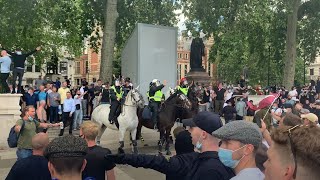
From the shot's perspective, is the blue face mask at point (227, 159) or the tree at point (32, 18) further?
the tree at point (32, 18)

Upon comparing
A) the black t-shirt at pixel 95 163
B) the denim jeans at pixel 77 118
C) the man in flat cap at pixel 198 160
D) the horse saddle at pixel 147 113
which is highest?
the man in flat cap at pixel 198 160

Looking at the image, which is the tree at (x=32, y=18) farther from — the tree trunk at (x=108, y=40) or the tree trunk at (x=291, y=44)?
the tree trunk at (x=291, y=44)

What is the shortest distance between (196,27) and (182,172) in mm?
23963

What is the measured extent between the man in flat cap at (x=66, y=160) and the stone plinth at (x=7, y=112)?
13.9 m

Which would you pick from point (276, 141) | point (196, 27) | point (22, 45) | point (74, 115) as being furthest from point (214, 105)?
point (276, 141)

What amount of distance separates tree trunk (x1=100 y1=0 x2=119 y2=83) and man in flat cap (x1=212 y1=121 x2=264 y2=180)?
2257cm

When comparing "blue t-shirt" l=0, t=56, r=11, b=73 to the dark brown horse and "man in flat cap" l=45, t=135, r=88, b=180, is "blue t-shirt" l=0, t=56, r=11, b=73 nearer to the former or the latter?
the dark brown horse

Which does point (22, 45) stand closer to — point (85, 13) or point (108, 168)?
point (85, 13)

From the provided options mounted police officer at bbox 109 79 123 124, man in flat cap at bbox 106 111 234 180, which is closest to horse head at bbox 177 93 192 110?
mounted police officer at bbox 109 79 123 124

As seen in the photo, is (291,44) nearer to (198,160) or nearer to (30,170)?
(30,170)

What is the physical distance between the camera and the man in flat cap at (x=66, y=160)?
3139 millimetres

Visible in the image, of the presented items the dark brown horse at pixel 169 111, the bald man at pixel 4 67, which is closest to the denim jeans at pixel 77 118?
the bald man at pixel 4 67

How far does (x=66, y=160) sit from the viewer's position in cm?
316

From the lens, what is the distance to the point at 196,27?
27.5 metres
